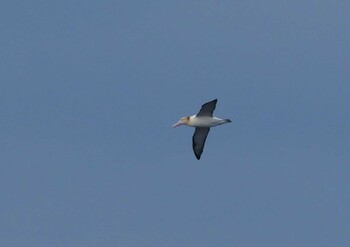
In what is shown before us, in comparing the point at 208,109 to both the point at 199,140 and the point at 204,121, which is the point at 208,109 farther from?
the point at 199,140

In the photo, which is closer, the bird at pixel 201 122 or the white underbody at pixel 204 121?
the bird at pixel 201 122

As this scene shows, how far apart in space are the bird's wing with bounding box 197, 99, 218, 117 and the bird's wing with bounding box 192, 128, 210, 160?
16.5ft

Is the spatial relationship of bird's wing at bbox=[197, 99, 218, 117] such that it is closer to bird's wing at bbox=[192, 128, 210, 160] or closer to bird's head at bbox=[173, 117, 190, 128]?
bird's head at bbox=[173, 117, 190, 128]

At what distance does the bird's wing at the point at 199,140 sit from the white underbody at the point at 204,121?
2.77 m

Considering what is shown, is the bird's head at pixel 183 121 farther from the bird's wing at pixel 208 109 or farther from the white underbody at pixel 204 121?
the bird's wing at pixel 208 109

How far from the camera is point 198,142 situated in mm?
129500

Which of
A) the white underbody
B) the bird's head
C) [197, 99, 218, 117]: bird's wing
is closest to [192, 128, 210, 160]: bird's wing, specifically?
the bird's head

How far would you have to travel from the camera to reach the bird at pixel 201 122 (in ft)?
401

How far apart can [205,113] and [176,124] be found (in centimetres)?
545

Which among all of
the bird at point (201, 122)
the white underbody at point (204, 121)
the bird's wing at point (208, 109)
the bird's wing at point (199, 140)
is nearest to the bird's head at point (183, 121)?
the bird at point (201, 122)

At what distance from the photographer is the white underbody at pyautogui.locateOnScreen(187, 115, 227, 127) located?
406 ft

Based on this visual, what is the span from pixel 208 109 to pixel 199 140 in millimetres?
7661

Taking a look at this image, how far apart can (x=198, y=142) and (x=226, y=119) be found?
7034 mm

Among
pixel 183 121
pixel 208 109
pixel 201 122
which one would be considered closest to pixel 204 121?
pixel 201 122
